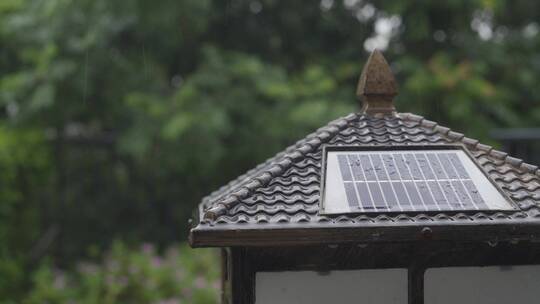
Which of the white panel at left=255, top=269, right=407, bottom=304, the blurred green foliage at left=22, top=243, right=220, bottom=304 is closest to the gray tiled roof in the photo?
the white panel at left=255, top=269, right=407, bottom=304

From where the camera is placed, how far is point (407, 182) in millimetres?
3873

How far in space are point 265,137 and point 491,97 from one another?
3.31 m

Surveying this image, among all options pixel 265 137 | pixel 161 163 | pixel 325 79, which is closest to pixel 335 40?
pixel 325 79

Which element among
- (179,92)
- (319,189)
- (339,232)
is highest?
(179,92)

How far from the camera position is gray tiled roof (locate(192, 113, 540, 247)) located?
11.5 feet

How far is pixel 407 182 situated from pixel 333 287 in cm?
73

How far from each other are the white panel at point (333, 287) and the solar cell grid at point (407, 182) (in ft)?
1.42

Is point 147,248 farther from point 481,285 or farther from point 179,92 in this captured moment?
point 481,285

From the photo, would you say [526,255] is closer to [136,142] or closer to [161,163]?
[136,142]

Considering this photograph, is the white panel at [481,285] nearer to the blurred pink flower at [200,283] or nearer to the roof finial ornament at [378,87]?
the roof finial ornament at [378,87]

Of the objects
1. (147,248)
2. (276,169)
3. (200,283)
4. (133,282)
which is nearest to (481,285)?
(276,169)

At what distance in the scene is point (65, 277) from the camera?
32.3ft

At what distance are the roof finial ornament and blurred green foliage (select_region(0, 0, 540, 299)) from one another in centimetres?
439

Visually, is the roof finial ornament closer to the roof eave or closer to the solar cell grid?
the solar cell grid
